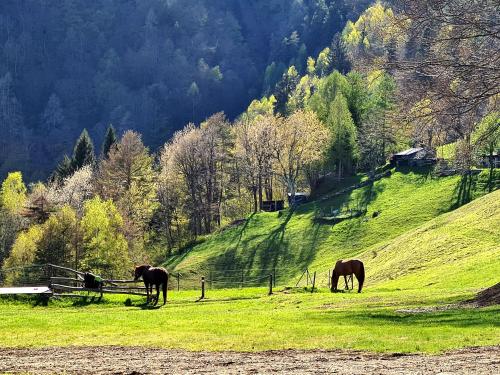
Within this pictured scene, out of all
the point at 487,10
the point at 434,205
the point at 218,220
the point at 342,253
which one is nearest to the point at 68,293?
the point at 487,10

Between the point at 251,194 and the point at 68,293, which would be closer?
the point at 68,293

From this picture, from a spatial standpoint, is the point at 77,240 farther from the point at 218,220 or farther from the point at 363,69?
the point at 363,69

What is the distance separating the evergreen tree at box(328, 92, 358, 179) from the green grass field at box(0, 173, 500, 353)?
52.6ft

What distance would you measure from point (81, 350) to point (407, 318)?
1267cm

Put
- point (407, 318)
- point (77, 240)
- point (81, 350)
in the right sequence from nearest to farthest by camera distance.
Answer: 1. point (81, 350)
2. point (407, 318)
3. point (77, 240)

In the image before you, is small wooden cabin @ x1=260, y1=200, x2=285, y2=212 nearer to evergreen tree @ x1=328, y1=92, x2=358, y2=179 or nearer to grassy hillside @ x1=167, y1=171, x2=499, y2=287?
evergreen tree @ x1=328, y1=92, x2=358, y2=179

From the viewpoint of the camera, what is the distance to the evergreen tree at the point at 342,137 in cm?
12400

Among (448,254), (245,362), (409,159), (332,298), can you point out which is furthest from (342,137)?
(245,362)

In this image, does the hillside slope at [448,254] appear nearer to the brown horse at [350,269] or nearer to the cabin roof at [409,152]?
the brown horse at [350,269]

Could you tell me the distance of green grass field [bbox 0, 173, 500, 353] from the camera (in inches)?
987

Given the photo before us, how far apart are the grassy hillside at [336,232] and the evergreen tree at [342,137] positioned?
12.4m

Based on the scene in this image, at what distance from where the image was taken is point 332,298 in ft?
144

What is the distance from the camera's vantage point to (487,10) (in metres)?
31.6

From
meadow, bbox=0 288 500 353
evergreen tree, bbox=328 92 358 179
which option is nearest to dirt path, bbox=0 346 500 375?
meadow, bbox=0 288 500 353
